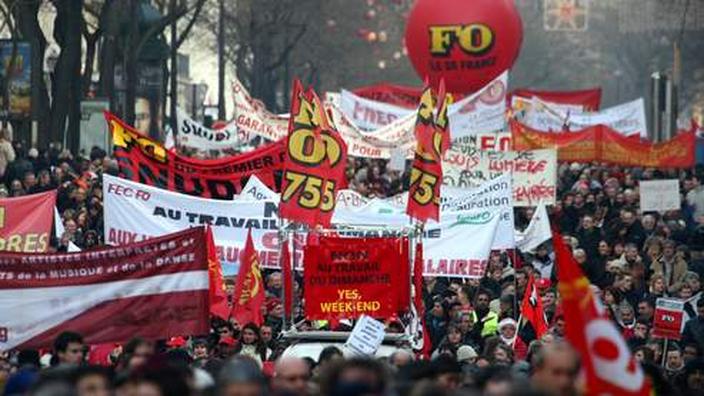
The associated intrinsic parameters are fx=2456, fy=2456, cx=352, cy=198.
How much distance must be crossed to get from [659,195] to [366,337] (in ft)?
38.3

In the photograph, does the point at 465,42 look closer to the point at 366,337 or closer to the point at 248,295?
the point at 248,295

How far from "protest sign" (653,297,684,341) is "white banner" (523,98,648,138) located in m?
25.0

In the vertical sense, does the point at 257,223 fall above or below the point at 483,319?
above

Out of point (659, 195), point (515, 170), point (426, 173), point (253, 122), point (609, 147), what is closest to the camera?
point (426, 173)

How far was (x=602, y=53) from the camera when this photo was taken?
133 m

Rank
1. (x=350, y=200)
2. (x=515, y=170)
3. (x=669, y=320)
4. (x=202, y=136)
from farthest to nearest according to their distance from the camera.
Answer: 1. (x=202, y=136)
2. (x=515, y=170)
3. (x=350, y=200)
4. (x=669, y=320)

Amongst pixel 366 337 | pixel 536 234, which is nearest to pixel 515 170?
pixel 536 234

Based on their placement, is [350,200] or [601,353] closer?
[601,353]

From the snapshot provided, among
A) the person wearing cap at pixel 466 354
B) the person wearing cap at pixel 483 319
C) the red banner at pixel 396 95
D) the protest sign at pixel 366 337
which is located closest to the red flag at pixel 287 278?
the person wearing cap at pixel 466 354

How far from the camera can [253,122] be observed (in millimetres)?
37156

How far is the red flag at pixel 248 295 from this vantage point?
747 inches

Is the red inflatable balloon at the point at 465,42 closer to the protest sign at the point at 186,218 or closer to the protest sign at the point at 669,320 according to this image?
the protest sign at the point at 186,218

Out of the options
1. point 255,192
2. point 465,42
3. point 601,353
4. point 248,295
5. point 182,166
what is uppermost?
point 465,42

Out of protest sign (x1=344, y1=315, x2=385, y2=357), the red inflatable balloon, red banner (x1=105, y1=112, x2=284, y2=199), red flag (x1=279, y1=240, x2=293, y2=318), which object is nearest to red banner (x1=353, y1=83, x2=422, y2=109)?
the red inflatable balloon
